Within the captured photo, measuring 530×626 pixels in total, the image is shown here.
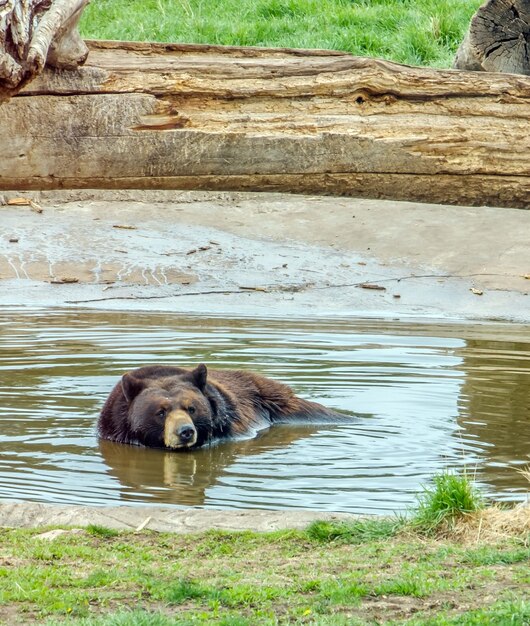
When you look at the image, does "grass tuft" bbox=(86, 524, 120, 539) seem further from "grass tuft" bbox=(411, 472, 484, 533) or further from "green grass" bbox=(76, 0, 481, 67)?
"green grass" bbox=(76, 0, 481, 67)

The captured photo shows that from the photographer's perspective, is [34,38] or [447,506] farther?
[34,38]

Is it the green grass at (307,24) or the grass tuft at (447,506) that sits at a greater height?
the green grass at (307,24)

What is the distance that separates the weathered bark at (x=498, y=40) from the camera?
48.1 feet

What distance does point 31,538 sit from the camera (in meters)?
4.92

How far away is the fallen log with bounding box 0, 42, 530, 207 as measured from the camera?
13.6 m

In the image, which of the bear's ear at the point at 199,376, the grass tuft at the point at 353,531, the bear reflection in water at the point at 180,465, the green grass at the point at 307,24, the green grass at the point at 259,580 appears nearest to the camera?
the green grass at the point at 259,580

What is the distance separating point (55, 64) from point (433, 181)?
4676 mm

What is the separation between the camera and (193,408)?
23.6 feet

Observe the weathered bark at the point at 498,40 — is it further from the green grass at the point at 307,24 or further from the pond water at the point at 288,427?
the pond water at the point at 288,427

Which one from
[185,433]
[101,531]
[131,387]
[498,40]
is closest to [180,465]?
[185,433]

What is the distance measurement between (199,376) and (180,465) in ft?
2.33

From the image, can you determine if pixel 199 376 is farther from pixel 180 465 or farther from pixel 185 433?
pixel 180 465

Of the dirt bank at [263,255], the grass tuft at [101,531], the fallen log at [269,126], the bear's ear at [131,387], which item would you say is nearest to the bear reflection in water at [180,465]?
the bear's ear at [131,387]

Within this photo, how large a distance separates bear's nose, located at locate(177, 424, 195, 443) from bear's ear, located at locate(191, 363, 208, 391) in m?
0.40
